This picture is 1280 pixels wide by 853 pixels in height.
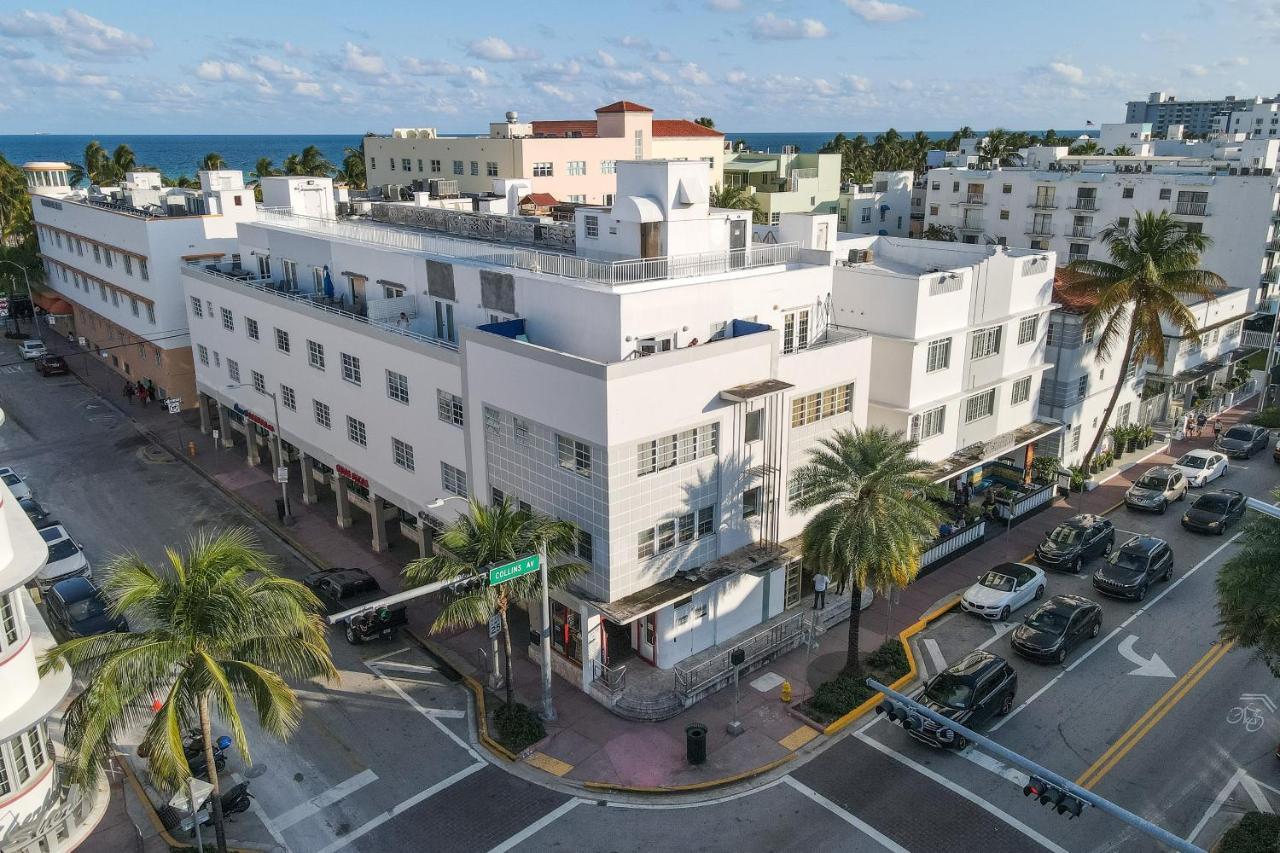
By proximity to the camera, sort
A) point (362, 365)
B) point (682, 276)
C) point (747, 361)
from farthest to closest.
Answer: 1. point (362, 365)
2. point (682, 276)
3. point (747, 361)

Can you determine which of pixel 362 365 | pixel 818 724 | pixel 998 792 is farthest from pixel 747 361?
pixel 362 365

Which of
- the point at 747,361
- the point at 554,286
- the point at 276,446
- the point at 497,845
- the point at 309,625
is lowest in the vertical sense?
the point at 497,845

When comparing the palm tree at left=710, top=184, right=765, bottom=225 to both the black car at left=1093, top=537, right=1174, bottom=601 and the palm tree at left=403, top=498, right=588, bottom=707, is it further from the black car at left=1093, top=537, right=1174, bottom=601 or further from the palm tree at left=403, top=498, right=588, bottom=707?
the palm tree at left=403, top=498, right=588, bottom=707

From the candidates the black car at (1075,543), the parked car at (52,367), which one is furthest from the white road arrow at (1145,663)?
the parked car at (52,367)

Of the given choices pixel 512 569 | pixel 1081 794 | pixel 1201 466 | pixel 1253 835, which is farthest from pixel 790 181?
pixel 1081 794

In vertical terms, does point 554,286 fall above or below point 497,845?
above

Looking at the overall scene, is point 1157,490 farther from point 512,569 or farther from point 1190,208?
point 1190,208

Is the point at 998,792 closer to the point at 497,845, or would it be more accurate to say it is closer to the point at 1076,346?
the point at 497,845
